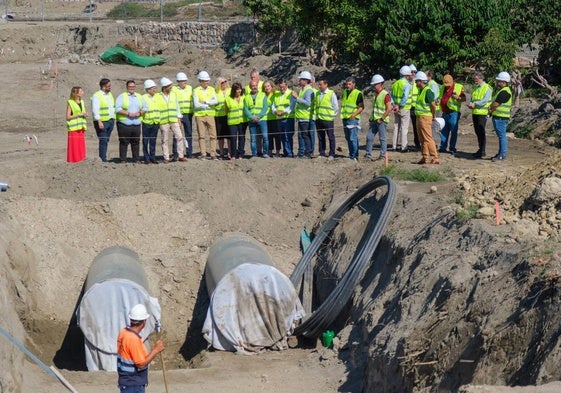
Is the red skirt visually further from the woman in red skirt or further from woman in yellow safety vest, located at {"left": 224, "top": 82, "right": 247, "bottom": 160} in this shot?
woman in yellow safety vest, located at {"left": 224, "top": 82, "right": 247, "bottom": 160}

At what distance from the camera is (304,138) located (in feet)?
68.6

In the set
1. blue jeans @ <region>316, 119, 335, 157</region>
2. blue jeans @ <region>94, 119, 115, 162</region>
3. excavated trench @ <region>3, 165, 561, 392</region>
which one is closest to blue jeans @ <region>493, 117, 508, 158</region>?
blue jeans @ <region>316, 119, 335, 157</region>

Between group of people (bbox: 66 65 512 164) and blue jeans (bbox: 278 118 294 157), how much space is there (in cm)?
2

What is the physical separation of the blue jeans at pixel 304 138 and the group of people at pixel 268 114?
0.02 metres

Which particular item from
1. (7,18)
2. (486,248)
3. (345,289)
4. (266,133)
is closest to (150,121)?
(266,133)

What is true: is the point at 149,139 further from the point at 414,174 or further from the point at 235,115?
the point at 414,174

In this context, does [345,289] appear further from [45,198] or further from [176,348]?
[45,198]

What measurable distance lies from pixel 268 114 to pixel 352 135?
1866 millimetres

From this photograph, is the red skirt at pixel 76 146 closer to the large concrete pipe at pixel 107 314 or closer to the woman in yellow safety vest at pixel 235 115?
the woman in yellow safety vest at pixel 235 115

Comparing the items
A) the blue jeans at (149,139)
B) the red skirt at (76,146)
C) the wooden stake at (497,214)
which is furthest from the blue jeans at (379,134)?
the wooden stake at (497,214)

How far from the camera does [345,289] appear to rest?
50.8 feet

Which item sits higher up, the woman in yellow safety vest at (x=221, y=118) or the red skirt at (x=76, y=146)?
the woman in yellow safety vest at (x=221, y=118)

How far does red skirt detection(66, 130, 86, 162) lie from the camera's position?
20.6m

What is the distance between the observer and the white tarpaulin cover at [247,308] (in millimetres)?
15609
